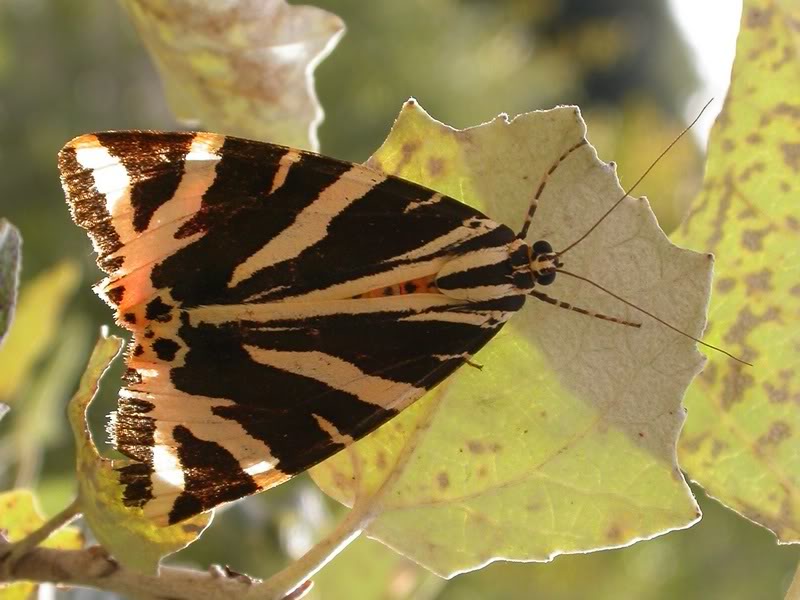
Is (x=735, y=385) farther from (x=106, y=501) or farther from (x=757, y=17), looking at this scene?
(x=106, y=501)

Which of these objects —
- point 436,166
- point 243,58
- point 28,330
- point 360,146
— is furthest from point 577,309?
point 360,146

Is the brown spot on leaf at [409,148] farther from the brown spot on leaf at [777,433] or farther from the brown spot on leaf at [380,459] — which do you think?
the brown spot on leaf at [777,433]

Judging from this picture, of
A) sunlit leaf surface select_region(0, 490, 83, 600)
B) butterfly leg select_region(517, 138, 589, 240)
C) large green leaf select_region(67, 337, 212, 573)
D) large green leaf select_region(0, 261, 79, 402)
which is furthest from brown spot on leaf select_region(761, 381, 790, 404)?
large green leaf select_region(0, 261, 79, 402)

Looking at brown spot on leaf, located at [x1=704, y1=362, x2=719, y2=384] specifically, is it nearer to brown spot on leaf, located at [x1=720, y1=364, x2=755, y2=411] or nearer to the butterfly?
brown spot on leaf, located at [x1=720, y1=364, x2=755, y2=411]

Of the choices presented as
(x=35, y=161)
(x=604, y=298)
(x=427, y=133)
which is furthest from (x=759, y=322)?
(x=35, y=161)

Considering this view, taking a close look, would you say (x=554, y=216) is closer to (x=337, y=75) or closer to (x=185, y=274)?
(x=185, y=274)

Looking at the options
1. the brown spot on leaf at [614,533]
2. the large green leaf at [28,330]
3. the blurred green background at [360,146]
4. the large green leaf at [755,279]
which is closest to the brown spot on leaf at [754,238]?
the large green leaf at [755,279]

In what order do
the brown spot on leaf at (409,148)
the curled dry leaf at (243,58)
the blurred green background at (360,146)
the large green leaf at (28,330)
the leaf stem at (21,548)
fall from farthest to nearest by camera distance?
the blurred green background at (360,146), the large green leaf at (28,330), the curled dry leaf at (243,58), the brown spot on leaf at (409,148), the leaf stem at (21,548)
